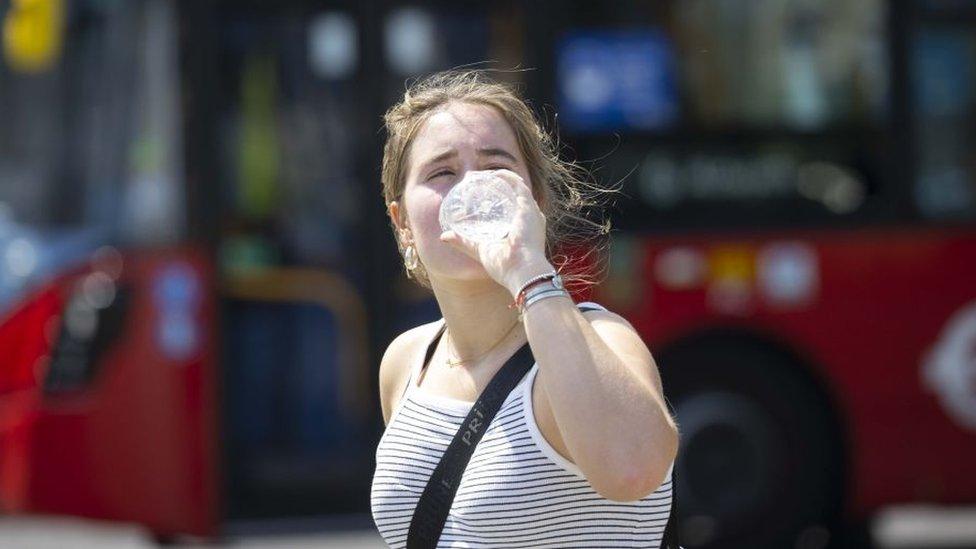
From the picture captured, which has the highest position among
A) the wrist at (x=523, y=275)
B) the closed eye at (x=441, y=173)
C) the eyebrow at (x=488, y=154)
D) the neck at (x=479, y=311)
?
the eyebrow at (x=488, y=154)

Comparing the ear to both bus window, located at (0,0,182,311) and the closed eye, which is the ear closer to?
the closed eye

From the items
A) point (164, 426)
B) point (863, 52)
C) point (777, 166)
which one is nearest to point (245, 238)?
point (164, 426)

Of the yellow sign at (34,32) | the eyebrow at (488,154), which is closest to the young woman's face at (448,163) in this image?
the eyebrow at (488,154)

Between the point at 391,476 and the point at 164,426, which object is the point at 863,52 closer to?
the point at 164,426

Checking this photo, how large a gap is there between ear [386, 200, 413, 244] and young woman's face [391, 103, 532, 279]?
0.23 ft

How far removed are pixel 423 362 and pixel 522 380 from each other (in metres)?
0.33

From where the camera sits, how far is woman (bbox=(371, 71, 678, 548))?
2.08 m

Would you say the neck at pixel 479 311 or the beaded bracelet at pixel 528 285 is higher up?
the beaded bracelet at pixel 528 285

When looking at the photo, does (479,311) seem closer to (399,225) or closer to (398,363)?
(399,225)

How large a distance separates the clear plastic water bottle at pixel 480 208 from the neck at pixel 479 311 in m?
0.14

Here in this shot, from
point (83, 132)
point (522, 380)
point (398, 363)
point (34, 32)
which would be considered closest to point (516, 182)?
point (522, 380)

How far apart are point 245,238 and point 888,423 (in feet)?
9.52

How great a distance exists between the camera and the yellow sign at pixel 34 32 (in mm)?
7301

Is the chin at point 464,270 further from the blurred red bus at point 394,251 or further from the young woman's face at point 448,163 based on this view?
the blurred red bus at point 394,251
